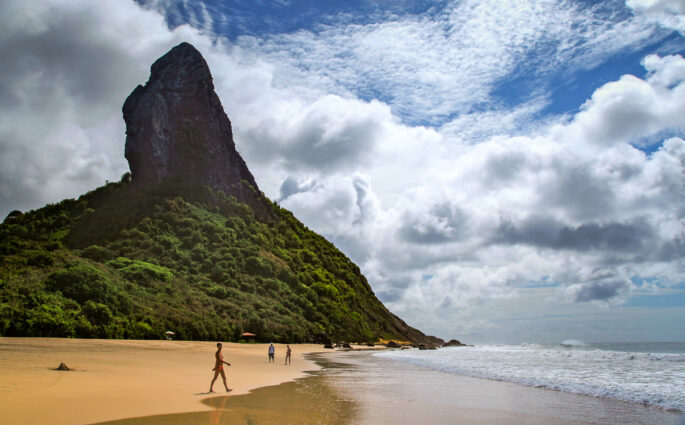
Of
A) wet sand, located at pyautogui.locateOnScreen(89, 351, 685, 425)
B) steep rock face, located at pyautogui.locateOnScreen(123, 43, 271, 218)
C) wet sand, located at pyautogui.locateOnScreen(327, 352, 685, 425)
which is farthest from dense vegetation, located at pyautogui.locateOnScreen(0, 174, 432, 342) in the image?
wet sand, located at pyautogui.locateOnScreen(327, 352, 685, 425)

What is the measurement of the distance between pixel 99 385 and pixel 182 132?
6804 cm

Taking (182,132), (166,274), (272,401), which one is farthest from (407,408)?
(182,132)

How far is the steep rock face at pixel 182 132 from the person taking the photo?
7081cm

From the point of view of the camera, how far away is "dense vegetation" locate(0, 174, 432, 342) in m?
34.9

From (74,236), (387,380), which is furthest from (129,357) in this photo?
(74,236)

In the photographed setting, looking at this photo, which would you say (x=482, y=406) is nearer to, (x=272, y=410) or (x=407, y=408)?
(x=407, y=408)

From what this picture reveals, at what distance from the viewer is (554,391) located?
16531mm

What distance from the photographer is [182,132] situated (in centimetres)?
7481

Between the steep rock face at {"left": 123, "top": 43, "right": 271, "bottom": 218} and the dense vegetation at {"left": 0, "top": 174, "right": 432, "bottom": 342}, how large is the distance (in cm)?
355

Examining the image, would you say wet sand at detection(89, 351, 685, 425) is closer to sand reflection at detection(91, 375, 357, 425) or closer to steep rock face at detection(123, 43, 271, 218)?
sand reflection at detection(91, 375, 357, 425)

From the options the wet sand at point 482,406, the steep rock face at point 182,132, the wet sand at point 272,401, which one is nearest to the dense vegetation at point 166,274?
the steep rock face at point 182,132

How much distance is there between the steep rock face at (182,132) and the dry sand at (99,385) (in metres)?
52.1

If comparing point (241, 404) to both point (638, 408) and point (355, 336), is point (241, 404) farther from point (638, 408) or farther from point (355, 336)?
point (355, 336)

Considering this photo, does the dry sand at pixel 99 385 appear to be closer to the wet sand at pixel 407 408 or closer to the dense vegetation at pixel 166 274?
the wet sand at pixel 407 408
